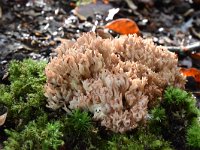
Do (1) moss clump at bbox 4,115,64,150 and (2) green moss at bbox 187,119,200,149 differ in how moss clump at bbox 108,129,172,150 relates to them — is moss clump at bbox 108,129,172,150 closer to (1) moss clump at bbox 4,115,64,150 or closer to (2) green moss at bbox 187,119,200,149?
(2) green moss at bbox 187,119,200,149

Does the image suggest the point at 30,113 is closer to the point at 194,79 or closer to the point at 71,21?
the point at 194,79

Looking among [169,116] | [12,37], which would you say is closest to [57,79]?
[169,116]

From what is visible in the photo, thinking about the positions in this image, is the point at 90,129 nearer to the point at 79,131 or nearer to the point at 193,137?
the point at 79,131

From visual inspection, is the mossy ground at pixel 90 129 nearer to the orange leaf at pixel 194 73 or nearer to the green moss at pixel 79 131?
the green moss at pixel 79 131

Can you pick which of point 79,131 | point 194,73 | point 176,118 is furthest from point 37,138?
point 194,73

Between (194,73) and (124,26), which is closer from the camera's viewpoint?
(194,73)

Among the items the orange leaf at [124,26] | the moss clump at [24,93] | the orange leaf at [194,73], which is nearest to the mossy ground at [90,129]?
the moss clump at [24,93]
